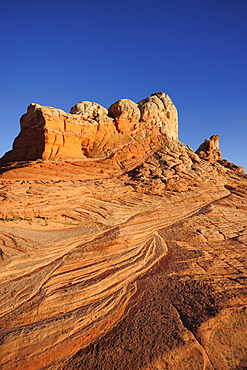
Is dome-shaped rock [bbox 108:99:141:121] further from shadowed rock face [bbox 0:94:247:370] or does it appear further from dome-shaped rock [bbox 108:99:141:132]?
shadowed rock face [bbox 0:94:247:370]

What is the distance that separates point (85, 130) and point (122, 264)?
13349mm

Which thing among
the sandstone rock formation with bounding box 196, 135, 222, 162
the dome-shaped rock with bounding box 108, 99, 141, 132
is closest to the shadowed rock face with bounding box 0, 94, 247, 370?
the dome-shaped rock with bounding box 108, 99, 141, 132

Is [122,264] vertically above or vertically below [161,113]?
below

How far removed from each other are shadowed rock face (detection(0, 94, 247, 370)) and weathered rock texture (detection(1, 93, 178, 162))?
2.21 ft

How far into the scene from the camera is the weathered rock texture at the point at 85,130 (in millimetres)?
17953

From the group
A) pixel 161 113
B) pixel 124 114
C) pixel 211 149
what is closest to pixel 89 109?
pixel 124 114

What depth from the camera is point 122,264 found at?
9.98 m

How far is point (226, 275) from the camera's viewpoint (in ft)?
30.6

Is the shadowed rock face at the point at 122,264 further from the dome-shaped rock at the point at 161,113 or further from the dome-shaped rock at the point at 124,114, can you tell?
the dome-shaped rock at the point at 161,113

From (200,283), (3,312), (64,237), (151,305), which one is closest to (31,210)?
(64,237)

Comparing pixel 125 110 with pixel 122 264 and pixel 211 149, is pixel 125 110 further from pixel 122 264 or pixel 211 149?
pixel 122 264

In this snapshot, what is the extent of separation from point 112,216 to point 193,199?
6516 millimetres

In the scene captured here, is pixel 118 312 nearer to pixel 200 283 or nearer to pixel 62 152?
pixel 200 283

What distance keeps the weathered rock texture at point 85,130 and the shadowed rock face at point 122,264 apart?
0.67m
